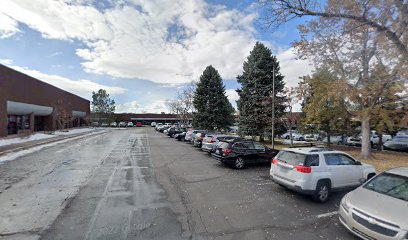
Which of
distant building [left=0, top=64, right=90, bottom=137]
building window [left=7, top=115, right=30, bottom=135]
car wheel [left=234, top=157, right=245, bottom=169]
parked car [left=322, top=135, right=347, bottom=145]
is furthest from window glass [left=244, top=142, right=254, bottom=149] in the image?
building window [left=7, top=115, right=30, bottom=135]

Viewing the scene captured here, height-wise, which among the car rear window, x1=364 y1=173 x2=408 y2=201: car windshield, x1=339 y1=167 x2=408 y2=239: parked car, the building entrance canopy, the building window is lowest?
x1=339 y1=167 x2=408 y2=239: parked car

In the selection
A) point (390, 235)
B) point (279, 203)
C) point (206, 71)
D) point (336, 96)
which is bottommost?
point (279, 203)

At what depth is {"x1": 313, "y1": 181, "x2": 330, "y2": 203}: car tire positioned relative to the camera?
6.84 meters

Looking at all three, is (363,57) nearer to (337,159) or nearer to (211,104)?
(337,159)

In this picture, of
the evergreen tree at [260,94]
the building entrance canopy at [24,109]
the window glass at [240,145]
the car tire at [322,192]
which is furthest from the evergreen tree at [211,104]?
the car tire at [322,192]

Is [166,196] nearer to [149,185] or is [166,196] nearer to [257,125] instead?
[149,185]

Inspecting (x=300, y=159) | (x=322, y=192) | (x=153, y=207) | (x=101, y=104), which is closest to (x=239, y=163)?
(x=300, y=159)

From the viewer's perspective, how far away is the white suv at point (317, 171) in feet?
22.1

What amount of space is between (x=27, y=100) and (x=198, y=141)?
78.8ft

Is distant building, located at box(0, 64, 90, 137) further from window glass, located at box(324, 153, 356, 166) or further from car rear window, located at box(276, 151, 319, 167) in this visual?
window glass, located at box(324, 153, 356, 166)

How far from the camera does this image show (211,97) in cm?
3419

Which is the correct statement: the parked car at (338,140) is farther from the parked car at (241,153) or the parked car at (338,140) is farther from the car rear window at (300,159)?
the car rear window at (300,159)

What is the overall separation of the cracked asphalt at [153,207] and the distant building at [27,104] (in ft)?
61.6

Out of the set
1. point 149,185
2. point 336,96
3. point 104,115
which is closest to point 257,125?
point 336,96
